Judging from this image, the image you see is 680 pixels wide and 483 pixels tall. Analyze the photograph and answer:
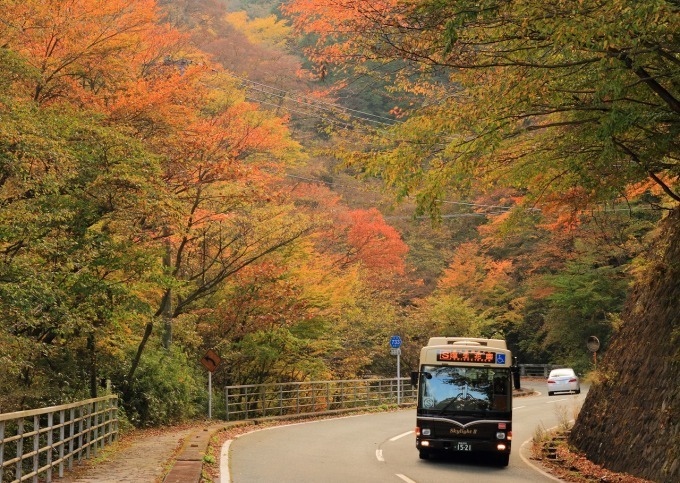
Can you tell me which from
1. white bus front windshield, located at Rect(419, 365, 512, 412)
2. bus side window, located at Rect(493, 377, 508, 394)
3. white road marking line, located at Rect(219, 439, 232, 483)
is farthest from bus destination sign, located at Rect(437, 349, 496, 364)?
white road marking line, located at Rect(219, 439, 232, 483)

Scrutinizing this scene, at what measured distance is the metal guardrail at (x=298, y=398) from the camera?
99.0 ft

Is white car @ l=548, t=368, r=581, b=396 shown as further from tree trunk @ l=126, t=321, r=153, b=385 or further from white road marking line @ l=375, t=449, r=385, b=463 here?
white road marking line @ l=375, t=449, r=385, b=463

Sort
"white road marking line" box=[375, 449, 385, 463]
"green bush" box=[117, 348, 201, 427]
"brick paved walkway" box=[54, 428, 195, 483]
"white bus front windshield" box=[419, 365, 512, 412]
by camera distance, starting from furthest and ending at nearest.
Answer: "green bush" box=[117, 348, 201, 427]
"white road marking line" box=[375, 449, 385, 463]
"white bus front windshield" box=[419, 365, 512, 412]
"brick paved walkway" box=[54, 428, 195, 483]

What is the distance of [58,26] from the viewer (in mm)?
20656

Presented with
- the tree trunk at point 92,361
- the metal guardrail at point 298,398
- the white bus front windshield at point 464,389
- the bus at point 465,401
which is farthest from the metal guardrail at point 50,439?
the metal guardrail at point 298,398

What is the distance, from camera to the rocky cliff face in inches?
540

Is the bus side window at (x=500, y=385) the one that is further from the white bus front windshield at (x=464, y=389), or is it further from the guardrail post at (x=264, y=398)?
the guardrail post at (x=264, y=398)

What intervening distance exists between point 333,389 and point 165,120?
15.7 metres

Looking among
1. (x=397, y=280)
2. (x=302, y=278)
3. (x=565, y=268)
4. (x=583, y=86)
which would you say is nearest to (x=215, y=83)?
(x=302, y=278)

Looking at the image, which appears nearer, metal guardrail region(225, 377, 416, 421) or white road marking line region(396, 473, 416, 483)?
white road marking line region(396, 473, 416, 483)

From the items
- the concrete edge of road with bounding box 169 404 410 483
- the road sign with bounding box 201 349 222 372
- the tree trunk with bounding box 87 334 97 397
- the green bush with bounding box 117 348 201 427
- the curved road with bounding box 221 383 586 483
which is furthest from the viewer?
the road sign with bounding box 201 349 222 372

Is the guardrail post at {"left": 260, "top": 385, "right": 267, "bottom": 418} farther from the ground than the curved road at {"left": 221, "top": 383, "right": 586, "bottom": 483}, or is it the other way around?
the guardrail post at {"left": 260, "top": 385, "right": 267, "bottom": 418}

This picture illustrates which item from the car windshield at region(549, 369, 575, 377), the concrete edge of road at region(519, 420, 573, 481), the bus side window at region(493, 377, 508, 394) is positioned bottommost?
the concrete edge of road at region(519, 420, 573, 481)

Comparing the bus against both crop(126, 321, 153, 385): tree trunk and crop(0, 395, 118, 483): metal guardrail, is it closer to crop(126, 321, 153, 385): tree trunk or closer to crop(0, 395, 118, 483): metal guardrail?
crop(0, 395, 118, 483): metal guardrail
